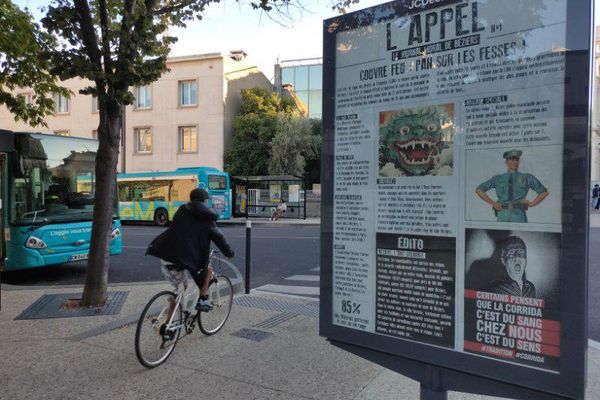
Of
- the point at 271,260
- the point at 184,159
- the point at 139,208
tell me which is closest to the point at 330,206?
the point at 271,260

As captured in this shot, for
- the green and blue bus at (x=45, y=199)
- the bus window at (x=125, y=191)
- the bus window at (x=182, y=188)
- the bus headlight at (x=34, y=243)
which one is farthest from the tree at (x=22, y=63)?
the bus window at (x=125, y=191)

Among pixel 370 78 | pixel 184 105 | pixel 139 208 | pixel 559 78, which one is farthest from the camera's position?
pixel 184 105

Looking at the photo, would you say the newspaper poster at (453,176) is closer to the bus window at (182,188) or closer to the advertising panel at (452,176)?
the advertising panel at (452,176)

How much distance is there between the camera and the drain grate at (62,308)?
596cm

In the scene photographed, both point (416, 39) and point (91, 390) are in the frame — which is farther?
point (91, 390)

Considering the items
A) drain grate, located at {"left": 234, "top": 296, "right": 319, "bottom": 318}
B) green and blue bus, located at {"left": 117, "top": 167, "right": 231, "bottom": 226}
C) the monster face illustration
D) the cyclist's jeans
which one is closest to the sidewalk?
drain grate, located at {"left": 234, "top": 296, "right": 319, "bottom": 318}

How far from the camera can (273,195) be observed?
2678 cm

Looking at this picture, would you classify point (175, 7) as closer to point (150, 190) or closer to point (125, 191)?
point (150, 190)

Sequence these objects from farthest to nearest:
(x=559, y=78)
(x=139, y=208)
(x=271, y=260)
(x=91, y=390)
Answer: (x=139, y=208) → (x=271, y=260) → (x=91, y=390) → (x=559, y=78)

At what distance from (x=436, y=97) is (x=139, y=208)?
2369cm

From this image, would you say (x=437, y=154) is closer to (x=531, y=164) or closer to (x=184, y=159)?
(x=531, y=164)

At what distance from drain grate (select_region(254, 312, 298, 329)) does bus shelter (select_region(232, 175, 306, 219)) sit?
1949cm

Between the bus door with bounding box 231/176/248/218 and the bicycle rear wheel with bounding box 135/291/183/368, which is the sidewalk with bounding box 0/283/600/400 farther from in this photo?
the bus door with bounding box 231/176/248/218

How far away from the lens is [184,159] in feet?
105
